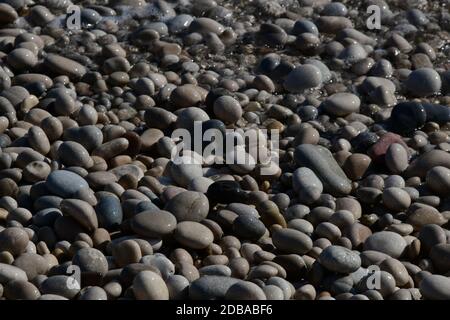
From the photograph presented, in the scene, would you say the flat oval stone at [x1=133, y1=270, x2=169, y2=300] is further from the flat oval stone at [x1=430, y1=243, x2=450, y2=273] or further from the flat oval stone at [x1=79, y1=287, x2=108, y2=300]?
the flat oval stone at [x1=430, y1=243, x2=450, y2=273]

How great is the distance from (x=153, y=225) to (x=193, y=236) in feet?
0.46

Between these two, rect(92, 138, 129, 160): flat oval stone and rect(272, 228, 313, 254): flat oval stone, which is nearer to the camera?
rect(272, 228, 313, 254): flat oval stone

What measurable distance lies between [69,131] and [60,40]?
0.95 meters

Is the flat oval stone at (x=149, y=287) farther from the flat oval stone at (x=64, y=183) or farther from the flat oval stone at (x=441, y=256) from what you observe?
the flat oval stone at (x=441, y=256)

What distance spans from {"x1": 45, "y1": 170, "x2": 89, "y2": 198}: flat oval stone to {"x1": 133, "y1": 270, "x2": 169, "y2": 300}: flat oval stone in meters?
0.65

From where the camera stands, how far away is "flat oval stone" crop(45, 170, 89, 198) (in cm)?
352

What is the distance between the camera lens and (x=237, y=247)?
3.33 meters

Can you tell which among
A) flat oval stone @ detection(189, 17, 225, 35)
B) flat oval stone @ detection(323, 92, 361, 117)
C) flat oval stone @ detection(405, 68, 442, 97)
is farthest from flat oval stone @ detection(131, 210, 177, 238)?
flat oval stone @ detection(189, 17, 225, 35)

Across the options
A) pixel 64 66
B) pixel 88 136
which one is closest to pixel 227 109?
pixel 88 136

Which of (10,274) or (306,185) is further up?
(306,185)

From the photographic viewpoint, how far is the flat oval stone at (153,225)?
129 inches

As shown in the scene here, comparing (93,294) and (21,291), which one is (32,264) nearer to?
(21,291)

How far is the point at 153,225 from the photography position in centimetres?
329
